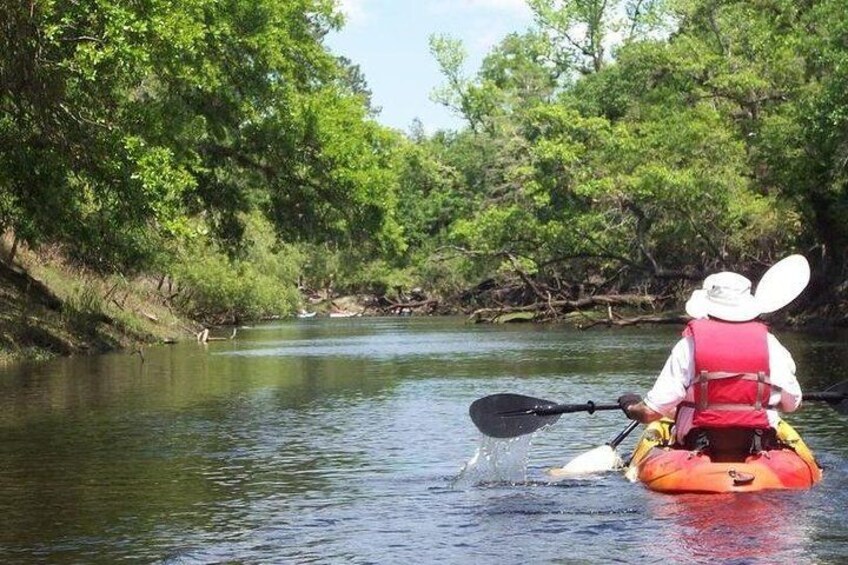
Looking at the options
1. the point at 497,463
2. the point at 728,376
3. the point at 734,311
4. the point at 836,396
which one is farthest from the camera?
the point at 497,463

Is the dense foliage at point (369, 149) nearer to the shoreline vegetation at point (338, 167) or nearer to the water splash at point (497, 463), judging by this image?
the shoreline vegetation at point (338, 167)

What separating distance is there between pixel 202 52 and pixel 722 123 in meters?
23.1

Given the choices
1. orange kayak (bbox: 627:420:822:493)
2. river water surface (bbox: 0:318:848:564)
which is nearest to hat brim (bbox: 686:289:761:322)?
orange kayak (bbox: 627:420:822:493)

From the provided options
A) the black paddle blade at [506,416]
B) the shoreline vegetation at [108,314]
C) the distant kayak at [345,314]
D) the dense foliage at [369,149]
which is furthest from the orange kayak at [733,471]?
the distant kayak at [345,314]

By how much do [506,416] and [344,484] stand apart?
1545 mm

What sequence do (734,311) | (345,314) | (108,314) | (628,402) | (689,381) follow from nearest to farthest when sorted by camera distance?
(734,311) → (689,381) → (628,402) → (108,314) → (345,314)

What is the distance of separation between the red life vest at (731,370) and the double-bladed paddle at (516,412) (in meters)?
1.79

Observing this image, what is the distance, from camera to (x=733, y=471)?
9.34m

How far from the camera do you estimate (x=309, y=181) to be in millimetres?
29422

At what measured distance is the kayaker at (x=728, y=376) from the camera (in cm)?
927

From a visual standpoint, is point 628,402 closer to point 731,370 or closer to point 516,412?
point 731,370

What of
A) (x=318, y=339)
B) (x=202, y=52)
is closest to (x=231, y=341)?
(x=318, y=339)

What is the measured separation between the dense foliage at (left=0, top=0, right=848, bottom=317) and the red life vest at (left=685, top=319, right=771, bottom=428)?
949 cm

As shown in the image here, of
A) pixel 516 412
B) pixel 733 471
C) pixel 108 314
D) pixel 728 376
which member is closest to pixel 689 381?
pixel 728 376
